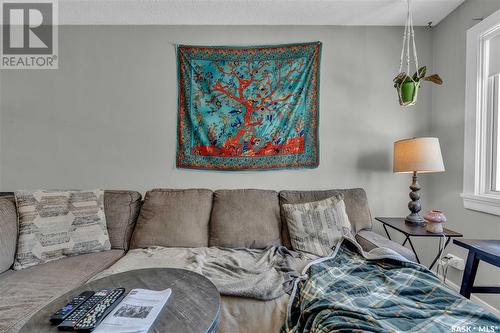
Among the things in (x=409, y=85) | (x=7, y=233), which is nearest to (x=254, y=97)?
(x=409, y=85)

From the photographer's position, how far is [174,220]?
6.13 feet

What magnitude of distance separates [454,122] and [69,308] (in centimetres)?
279

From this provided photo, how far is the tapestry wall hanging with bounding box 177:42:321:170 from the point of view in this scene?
224 centimetres

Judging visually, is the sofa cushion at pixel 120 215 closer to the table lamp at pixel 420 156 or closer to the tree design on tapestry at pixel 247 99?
the tree design on tapestry at pixel 247 99

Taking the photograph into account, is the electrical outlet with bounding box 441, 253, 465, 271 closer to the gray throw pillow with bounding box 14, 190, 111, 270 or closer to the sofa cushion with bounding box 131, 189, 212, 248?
the sofa cushion with bounding box 131, 189, 212, 248

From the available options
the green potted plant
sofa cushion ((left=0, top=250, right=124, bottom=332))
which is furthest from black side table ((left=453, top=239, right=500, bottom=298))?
sofa cushion ((left=0, top=250, right=124, bottom=332))

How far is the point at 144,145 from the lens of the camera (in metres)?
2.29

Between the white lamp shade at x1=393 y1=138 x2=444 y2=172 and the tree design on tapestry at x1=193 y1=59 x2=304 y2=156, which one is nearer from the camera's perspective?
the white lamp shade at x1=393 y1=138 x2=444 y2=172

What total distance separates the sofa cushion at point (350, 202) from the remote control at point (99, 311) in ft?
4.08

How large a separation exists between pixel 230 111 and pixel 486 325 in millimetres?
2050

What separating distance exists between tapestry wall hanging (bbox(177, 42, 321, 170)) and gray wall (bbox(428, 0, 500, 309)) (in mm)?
1107

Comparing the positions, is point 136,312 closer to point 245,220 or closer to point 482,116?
point 245,220

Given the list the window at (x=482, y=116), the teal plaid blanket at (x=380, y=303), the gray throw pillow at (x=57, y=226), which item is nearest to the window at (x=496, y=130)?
the window at (x=482, y=116)

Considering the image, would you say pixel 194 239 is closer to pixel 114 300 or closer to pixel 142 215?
pixel 142 215
